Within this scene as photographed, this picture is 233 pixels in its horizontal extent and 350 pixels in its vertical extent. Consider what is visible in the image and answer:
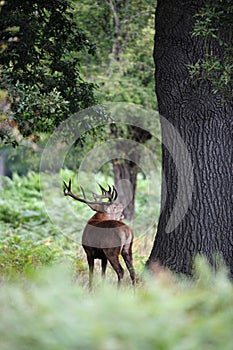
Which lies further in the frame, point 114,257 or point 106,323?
point 114,257

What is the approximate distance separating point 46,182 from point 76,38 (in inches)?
516

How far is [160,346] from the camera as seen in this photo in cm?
365

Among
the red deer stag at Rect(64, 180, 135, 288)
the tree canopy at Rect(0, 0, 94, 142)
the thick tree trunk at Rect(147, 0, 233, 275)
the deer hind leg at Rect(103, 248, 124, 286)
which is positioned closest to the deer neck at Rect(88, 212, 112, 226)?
the red deer stag at Rect(64, 180, 135, 288)

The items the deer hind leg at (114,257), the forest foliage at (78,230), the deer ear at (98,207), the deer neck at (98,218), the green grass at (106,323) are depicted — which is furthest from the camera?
the deer ear at (98,207)

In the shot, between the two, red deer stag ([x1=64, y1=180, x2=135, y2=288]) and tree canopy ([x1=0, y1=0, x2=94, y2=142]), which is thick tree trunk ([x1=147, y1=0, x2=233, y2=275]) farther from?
tree canopy ([x1=0, y1=0, x2=94, y2=142])

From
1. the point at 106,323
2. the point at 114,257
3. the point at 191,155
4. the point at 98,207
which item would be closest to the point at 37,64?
the point at 98,207

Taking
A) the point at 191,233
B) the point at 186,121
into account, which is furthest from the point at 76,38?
the point at 191,233

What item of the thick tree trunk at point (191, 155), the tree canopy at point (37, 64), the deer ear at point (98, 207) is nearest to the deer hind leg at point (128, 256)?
the thick tree trunk at point (191, 155)

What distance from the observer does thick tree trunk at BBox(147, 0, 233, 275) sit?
809cm

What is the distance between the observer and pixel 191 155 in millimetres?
8273

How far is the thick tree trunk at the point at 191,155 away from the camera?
809 centimetres

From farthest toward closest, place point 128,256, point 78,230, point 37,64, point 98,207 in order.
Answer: point 78,230 → point 37,64 → point 98,207 → point 128,256

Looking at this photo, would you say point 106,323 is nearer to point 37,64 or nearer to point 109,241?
point 109,241

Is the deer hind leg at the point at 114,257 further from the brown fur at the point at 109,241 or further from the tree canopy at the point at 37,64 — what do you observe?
the tree canopy at the point at 37,64
